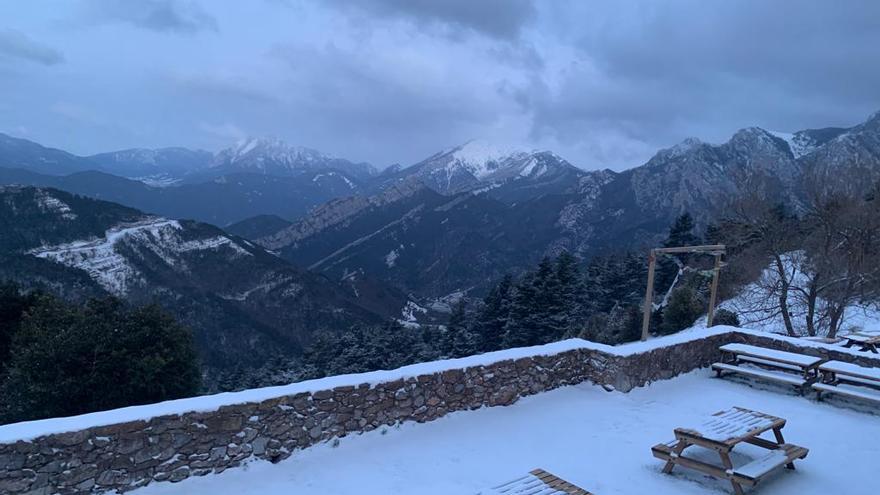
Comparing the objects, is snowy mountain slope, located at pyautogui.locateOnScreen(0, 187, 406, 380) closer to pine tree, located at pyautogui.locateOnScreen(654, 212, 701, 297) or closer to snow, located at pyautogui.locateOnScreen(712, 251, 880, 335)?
pine tree, located at pyautogui.locateOnScreen(654, 212, 701, 297)

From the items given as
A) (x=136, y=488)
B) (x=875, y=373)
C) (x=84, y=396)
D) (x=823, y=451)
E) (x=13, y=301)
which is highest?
(x=875, y=373)

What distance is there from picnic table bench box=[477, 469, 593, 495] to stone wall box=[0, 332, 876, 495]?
6.78ft

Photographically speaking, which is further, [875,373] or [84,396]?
[84,396]

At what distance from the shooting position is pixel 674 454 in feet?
18.4

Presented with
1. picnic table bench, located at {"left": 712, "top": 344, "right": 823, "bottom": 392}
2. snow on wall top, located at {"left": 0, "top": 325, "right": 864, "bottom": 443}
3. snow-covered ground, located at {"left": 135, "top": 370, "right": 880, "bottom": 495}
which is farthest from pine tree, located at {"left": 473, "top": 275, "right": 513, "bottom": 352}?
snow-covered ground, located at {"left": 135, "top": 370, "right": 880, "bottom": 495}

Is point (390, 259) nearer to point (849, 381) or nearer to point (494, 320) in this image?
point (494, 320)

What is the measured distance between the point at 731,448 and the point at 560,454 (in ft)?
6.03

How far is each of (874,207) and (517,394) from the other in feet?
50.8

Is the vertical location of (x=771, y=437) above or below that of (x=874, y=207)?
below

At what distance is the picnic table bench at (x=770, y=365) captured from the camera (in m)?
8.82

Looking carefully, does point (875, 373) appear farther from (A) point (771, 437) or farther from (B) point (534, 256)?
(B) point (534, 256)

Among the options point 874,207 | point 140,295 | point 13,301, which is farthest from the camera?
point 140,295

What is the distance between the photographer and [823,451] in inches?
257

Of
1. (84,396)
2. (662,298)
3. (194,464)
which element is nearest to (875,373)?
(194,464)
